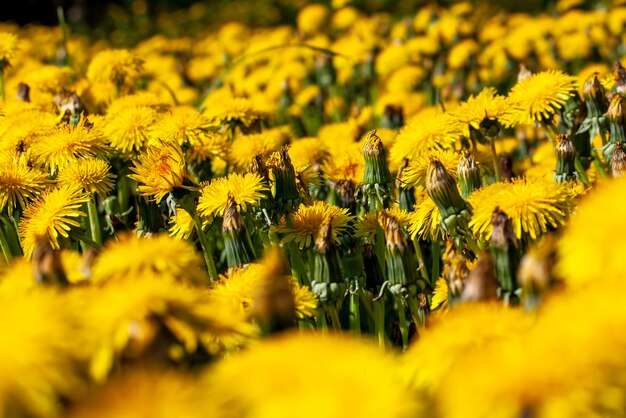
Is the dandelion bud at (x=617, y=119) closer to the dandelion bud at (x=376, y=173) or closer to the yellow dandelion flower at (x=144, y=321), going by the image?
the dandelion bud at (x=376, y=173)

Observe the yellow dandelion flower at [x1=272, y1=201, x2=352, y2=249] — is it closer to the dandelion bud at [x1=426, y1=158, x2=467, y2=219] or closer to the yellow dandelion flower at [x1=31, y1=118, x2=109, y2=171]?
the dandelion bud at [x1=426, y1=158, x2=467, y2=219]

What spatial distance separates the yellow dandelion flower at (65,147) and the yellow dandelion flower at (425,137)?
3.10ft

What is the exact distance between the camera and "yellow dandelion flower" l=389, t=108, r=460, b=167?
2.26 metres

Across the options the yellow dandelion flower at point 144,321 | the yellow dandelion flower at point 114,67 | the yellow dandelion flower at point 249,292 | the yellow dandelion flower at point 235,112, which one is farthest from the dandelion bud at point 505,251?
the yellow dandelion flower at point 114,67

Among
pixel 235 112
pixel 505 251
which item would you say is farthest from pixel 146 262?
pixel 235 112

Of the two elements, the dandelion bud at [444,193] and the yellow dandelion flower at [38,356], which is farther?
the dandelion bud at [444,193]

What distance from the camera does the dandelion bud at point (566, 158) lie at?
2246 mm

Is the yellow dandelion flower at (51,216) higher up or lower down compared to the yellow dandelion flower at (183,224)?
higher up

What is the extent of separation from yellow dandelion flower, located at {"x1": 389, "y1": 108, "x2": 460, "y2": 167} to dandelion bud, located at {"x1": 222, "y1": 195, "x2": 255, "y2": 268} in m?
0.64

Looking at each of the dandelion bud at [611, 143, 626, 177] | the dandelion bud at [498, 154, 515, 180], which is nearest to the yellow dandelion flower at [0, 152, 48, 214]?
the dandelion bud at [498, 154, 515, 180]

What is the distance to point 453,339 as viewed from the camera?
3.50 ft

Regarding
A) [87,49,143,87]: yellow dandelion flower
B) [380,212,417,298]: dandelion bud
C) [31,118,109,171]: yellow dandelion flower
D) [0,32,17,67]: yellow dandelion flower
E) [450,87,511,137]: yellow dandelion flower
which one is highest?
[0,32,17,67]: yellow dandelion flower

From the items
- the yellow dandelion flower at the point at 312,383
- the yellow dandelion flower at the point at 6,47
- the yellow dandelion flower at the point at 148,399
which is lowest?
the yellow dandelion flower at the point at 312,383

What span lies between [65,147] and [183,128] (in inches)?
14.9
